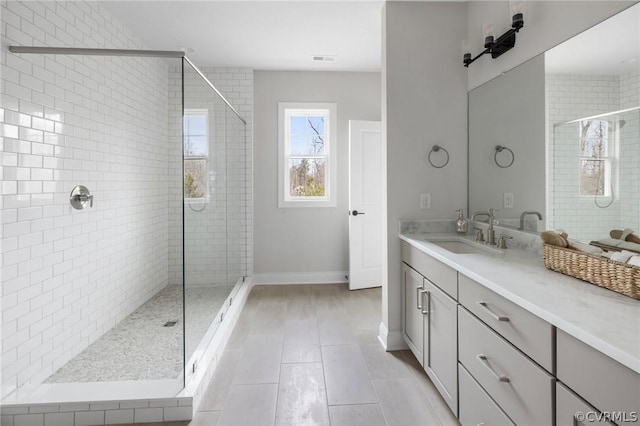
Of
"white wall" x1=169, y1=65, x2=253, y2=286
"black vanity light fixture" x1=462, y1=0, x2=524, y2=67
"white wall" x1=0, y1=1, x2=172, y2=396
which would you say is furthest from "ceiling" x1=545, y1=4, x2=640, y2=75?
"white wall" x1=0, y1=1, x2=172, y2=396

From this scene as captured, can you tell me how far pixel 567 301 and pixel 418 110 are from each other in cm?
185

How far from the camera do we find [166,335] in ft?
8.84

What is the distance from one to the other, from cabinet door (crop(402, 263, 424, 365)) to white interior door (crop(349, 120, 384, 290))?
158cm

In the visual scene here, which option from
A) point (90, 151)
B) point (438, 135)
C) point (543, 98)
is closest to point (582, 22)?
point (543, 98)

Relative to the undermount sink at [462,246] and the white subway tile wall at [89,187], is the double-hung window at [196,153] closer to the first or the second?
the white subway tile wall at [89,187]

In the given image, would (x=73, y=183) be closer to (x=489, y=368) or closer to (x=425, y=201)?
(x=425, y=201)

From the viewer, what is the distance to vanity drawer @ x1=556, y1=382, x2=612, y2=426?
0.90 m

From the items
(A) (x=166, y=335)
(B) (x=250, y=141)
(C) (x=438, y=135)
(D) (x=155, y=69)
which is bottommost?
(A) (x=166, y=335)

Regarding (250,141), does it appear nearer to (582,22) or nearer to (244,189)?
(244,189)

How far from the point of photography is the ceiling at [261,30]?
282cm

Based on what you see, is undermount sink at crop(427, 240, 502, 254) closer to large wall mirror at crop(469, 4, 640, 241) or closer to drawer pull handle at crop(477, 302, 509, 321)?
large wall mirror at crop(469, 4, 640, 241)

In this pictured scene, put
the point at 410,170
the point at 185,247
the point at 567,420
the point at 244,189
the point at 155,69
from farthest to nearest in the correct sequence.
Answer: the point at 244,189
the point at 155,69
the point at 410,170
the point at 185,247
the point at 567,420

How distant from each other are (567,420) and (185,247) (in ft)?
6.22

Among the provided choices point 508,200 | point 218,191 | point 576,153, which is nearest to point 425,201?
point 508,200
